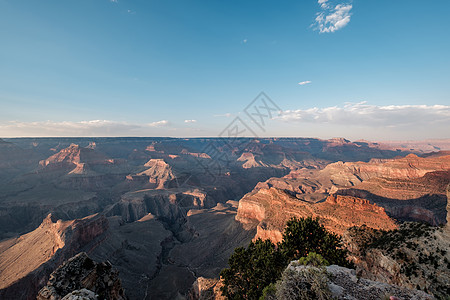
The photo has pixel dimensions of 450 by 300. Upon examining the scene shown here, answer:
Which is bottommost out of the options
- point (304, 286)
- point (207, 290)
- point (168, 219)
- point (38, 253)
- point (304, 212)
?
point (168, 219)

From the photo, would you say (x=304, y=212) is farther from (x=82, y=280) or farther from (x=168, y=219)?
(x=168, y=219)

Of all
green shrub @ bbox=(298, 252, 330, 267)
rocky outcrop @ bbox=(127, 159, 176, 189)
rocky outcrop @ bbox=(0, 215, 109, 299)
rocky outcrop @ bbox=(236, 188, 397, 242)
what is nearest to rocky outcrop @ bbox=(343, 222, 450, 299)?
green shrub @ bbox=(298, 252, 330, 267)

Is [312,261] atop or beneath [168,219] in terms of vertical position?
atop

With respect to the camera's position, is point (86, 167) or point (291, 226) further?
point (86, 167)

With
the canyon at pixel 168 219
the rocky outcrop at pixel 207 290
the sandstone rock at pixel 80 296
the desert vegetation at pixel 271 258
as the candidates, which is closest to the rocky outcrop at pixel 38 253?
the canyon at pixel 168 219

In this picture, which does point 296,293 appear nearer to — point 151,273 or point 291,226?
point 291,226

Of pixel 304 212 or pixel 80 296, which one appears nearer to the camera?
pixel 80 296

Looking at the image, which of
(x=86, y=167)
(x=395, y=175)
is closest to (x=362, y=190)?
(x=395, y=175)

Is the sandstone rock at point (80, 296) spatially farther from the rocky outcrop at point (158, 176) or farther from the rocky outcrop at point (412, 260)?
the rocky outcrop at point (158, 176)

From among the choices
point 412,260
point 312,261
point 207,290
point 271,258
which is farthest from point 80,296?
point 207,290
